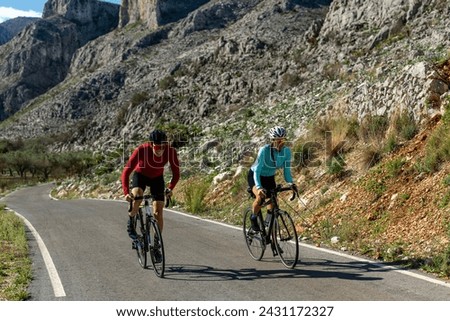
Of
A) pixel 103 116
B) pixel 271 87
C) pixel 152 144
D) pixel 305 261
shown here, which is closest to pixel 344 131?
pixel 305 261

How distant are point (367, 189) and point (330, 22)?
35333 mm

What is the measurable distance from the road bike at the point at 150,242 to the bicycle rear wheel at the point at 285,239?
175 centimetres

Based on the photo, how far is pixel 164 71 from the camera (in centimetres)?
7775

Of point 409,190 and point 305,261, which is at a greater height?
point 409,190

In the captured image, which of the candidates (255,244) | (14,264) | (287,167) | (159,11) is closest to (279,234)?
(255,244)

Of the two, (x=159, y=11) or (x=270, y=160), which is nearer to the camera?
(x=270, y=160)

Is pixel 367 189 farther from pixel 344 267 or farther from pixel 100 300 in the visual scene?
pixel 100 300

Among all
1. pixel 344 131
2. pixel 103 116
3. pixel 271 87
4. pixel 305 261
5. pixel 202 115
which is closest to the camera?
pixel 305 261

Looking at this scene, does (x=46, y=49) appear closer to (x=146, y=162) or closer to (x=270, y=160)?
(x=146, y=162)

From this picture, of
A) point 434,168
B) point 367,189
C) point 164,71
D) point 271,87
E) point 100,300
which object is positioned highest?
point 164,71

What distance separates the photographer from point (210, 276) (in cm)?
657

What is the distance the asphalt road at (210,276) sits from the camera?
18.2 ft

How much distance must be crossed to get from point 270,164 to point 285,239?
1.19 m

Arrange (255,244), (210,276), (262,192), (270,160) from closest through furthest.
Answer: (210,276) → (262,192) → (270,160) → (255,244)
